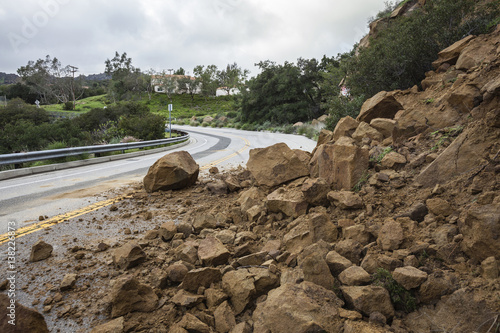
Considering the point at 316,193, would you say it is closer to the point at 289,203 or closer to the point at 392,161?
the point at 289,203

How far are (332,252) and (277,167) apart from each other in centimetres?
301

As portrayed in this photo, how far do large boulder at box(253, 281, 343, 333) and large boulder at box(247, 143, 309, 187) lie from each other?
3347 millimetres

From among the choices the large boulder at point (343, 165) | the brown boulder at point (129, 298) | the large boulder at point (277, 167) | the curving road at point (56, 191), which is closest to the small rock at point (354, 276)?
the brown boulder at point (129, 298)

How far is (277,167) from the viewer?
615 cm

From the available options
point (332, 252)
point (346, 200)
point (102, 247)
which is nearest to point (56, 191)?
point (102, 247)

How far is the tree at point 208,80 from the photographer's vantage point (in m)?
108

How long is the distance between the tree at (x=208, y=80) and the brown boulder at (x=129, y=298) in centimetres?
10864

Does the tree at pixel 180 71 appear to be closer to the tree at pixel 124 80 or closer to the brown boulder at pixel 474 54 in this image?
the tree at pixel 124 80

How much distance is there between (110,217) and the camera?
579 centimetres

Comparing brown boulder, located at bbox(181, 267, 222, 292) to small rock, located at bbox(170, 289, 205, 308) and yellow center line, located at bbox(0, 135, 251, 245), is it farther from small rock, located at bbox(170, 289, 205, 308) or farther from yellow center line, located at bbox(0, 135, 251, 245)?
yellow center line, located at bbox(0, 135, 251, 245)

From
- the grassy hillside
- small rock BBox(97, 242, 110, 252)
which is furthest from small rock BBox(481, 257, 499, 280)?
the grassy hillside

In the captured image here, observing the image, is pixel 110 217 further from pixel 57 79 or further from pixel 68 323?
pixel 57 79

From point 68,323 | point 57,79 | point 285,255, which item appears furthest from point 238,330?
point 57,79

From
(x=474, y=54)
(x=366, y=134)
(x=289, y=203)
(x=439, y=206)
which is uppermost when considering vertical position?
(x=474, y=54)
